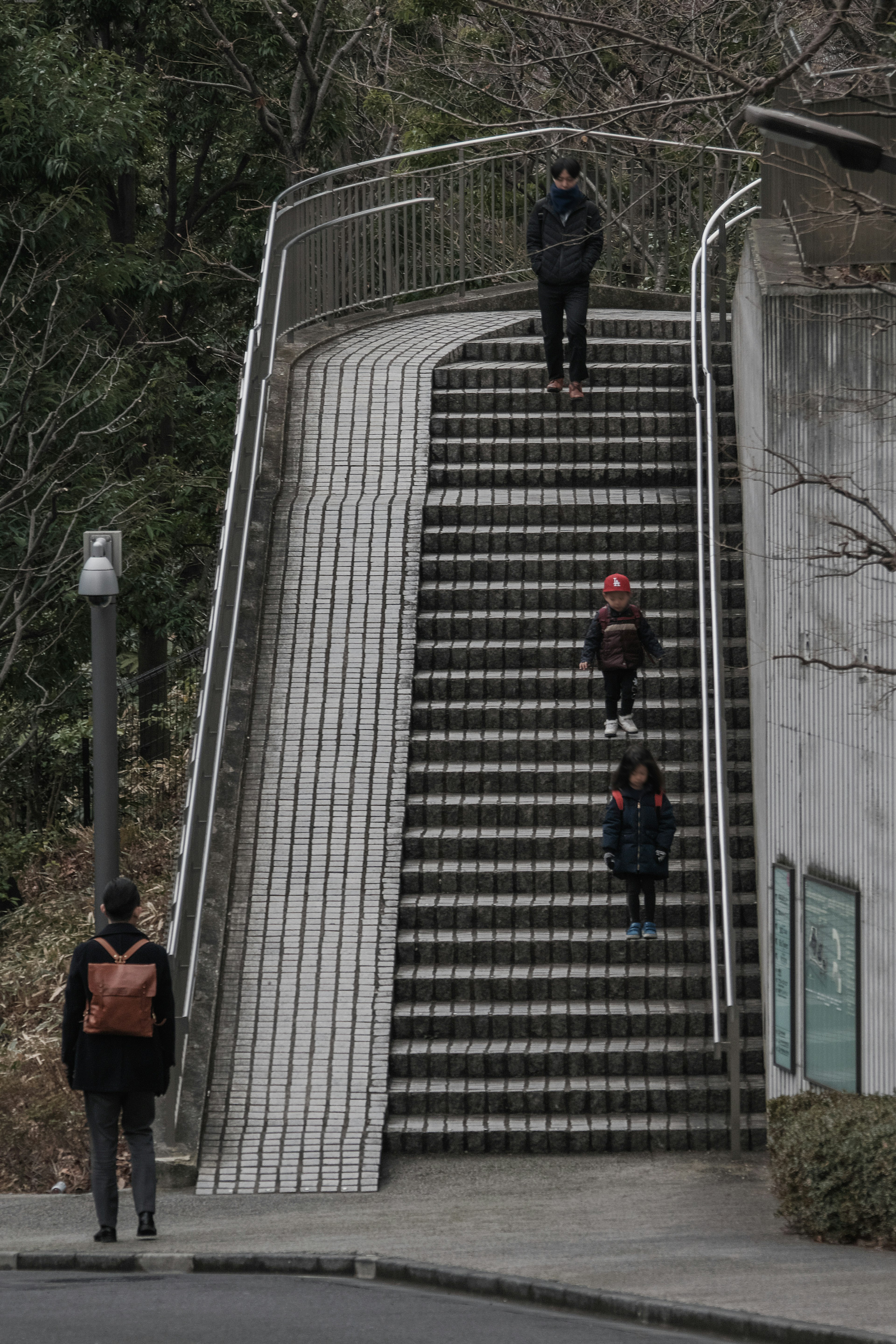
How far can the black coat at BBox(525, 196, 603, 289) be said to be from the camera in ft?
44.3

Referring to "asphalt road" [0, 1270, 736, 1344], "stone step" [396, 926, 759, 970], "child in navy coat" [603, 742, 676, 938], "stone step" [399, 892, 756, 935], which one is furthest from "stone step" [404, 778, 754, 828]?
"asphalt road" [0, 1270, 736, 1344]

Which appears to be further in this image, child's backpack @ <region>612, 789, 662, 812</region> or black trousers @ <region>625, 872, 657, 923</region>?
black trousers @ <region>625, 872, 657, 923</region>

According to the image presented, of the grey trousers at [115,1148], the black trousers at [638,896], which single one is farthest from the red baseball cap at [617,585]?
the grey trousers at [115,1148]

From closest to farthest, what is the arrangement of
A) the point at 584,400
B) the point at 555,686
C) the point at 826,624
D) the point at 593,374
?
the point at 826,624, the point at 555,686, the point at 584,400, the point at 593,374

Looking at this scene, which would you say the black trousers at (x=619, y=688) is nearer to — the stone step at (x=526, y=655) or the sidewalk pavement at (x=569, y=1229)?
the stone step at (x=526, y=655)

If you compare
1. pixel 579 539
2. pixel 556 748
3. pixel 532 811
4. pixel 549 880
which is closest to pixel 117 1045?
pixel 549 880

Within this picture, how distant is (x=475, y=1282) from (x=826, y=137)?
4.57 meters

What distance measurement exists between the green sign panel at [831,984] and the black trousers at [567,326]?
18.1 ft

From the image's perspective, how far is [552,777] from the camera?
11266 mm

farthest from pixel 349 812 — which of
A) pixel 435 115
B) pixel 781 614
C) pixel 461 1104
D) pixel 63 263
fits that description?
pixel 435 115

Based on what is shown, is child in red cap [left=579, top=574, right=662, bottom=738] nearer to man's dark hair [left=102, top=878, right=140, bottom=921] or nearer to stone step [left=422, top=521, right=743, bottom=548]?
stone step [left=422, top=521, right=743, bottom=548]

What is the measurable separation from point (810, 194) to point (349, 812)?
4.41m

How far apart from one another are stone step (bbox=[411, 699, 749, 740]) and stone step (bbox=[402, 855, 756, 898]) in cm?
106

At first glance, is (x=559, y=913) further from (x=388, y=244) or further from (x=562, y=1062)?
(x=388, y=244)
